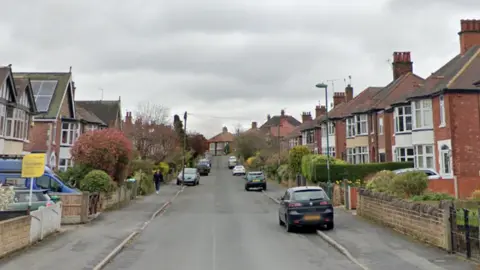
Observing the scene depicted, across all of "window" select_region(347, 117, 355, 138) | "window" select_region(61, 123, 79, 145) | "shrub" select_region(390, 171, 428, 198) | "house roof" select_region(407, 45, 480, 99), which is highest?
"house roof" select_region(407, 45, 480, 99)

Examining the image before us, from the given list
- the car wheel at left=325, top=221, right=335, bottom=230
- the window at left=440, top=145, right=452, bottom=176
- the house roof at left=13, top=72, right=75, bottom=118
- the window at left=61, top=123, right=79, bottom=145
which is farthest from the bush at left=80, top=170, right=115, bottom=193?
the window at left=440, top=145, right=452, bottom=176

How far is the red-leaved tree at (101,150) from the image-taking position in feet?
78.0

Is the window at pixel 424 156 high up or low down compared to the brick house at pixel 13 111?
down

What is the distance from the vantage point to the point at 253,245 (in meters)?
13.2

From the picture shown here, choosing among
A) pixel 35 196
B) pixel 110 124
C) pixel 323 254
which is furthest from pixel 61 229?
pixel 110 124

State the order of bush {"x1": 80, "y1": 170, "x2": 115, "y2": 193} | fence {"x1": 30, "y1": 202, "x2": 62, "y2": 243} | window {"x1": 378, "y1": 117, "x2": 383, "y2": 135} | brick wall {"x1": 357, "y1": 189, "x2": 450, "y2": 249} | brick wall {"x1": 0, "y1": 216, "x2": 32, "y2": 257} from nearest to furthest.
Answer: brick wall {"x1": 0, "y1": 216, "x2": 32, "y2": 257}, brick wall {"x1": 357, "y1": 189, "x2": 450, "y2": 249}, fence {"x1": 30, "y1": 202, "x2": 62, "y2": 243}, bush {"x1": 80, "y1": 170, "x2": 115, "y2": 193}, window {"x1": 378, "y1": 117, "x2": 383, "y2": 135}

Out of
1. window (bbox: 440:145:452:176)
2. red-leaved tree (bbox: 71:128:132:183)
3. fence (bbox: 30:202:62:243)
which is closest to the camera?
fence (bbox: 30:202:62:243)

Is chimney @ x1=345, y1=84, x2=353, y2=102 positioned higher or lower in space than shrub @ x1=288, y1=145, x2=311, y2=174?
higher

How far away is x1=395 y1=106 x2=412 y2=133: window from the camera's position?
106 feet

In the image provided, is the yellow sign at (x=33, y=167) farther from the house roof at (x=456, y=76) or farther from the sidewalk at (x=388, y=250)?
the house roof at (x=456, y=76)

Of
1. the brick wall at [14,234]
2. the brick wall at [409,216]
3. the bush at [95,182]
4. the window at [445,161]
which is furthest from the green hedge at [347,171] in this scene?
the brick wall at [14,234]

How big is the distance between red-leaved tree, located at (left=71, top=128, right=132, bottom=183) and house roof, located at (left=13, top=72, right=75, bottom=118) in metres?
13.2

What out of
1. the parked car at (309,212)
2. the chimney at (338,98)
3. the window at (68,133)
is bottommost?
the parked car at (309,212)

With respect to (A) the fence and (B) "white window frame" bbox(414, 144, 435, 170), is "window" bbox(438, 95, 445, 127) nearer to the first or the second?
(B) "white window frame" bbox(414, 144, 435, 170)
